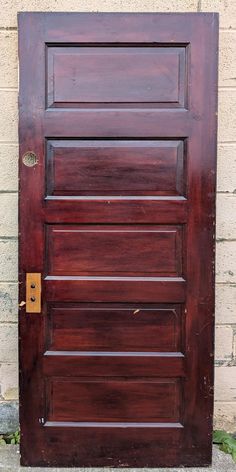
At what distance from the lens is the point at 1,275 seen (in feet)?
9.26

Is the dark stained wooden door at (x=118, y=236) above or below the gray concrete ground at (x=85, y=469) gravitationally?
above

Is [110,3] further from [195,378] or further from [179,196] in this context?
[195,378]

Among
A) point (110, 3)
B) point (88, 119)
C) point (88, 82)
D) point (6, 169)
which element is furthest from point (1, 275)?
point (110, 3)

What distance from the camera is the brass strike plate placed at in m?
2.62

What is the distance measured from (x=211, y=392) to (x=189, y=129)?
1.44 meters

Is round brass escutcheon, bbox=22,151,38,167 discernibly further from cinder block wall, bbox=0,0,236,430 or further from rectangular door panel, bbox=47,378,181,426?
rectangular door panel, bbox=47,378,181,426

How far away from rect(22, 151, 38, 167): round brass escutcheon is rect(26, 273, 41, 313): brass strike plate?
0.60 m

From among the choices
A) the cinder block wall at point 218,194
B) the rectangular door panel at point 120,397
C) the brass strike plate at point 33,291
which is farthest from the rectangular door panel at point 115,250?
the rectangular door panel at point 120,397

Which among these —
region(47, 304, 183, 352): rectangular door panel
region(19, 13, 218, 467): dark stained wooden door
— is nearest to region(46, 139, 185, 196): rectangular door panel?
region(19, 13, 218, 467): dark stained wooden door

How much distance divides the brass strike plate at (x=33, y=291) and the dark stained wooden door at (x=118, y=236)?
0.04 meters

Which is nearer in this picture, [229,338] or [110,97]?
[110,97]

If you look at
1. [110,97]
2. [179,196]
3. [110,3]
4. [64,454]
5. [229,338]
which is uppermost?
[110,3]

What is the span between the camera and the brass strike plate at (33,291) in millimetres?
2621

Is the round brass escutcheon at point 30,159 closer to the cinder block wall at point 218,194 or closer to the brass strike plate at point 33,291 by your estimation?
the cinder block wall at point 218,194
